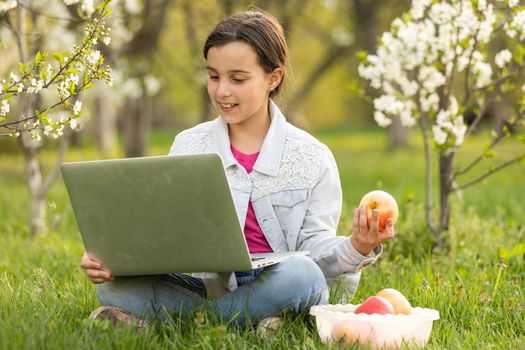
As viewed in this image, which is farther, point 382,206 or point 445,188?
point 445,188

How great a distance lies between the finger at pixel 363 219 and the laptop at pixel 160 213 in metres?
0.36

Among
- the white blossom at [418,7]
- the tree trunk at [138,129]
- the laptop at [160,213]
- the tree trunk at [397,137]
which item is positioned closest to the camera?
the laptop at [160,213]

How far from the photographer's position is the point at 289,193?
3.38 meters

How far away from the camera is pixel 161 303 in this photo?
3213 millimetres

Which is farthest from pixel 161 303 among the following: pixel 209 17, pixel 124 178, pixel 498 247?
pixel 209 17

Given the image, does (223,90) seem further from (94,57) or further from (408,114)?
(408,114)

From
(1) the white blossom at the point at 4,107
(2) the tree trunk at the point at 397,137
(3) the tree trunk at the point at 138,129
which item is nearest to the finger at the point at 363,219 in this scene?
(1) the white blossom at the point at 4,107

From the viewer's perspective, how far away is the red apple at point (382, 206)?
303 centimetres

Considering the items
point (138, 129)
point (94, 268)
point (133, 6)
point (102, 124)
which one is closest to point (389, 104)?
point (94, 268)

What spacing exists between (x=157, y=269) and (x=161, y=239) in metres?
0.14

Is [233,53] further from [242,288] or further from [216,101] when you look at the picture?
[242,288]

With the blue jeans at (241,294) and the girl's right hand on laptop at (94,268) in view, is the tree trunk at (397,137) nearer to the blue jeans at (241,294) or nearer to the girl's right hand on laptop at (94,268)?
the blue jeans at (241,294)

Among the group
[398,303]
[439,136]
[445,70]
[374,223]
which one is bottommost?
[398,303]

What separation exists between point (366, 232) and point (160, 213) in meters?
0.73
